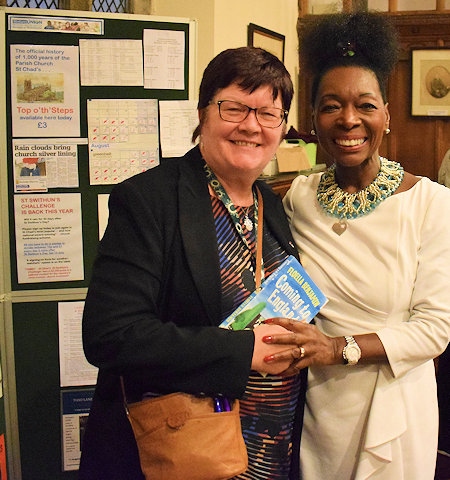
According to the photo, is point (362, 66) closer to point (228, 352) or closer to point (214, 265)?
point (214, 265)

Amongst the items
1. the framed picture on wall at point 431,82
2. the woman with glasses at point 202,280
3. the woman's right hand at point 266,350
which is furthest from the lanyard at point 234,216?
the framed picture on wall at point 431,82

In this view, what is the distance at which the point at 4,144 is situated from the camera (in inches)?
94.3

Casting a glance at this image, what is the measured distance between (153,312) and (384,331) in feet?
1.82

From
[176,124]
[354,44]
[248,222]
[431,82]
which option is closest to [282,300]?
[248,222]

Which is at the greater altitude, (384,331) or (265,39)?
(265,39)

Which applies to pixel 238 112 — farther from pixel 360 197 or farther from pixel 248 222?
pixel 360 197

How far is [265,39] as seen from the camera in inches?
160

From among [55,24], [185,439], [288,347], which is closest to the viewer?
[185,439]

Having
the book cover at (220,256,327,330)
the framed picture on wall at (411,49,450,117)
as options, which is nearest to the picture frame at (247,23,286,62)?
the framed picture on wall at (411,49,450,117)

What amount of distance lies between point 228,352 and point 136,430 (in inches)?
9.8

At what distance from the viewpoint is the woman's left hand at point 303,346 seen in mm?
1293

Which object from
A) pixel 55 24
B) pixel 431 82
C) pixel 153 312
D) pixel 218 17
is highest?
pixel 218 17

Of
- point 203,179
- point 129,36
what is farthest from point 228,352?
point 129,36

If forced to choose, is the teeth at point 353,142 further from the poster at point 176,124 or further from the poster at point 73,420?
the poster at point 73,420
